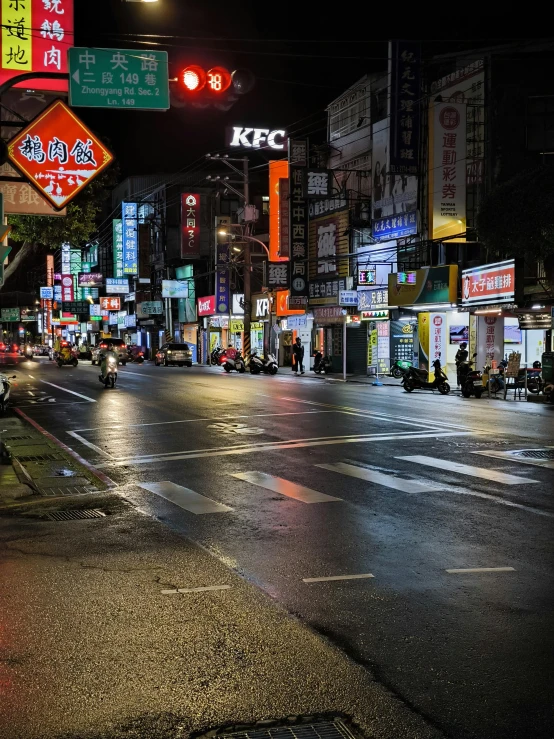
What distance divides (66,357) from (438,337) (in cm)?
3256

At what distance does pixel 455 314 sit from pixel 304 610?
2994 cm

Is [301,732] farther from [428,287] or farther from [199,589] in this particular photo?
[428,287]

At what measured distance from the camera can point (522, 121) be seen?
3164 centimetres

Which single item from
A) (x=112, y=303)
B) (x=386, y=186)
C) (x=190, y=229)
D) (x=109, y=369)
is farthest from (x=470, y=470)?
(x=112, y=303)

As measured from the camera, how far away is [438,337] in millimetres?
34906

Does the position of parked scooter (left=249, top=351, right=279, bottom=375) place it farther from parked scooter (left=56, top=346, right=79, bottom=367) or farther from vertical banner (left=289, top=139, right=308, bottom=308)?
parked scooter (left=56, top=346, right=79, bottom=367)

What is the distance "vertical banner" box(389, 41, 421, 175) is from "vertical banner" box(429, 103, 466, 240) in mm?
1097

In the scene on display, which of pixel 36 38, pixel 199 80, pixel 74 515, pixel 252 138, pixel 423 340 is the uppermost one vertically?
pixel 252 138

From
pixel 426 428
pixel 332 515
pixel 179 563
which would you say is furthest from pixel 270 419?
pixel 179 563

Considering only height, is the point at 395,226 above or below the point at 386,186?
below

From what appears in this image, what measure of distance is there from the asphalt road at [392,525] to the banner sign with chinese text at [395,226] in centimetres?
1720

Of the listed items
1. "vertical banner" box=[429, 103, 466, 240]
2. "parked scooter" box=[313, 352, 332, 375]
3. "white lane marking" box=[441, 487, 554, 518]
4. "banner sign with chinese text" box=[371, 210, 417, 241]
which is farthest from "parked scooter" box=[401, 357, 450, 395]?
"white lane marking" box=[441, 487, 554, 518]

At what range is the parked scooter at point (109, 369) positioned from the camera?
31125 mm

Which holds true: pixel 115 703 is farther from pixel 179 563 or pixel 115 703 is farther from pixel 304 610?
pixel 179 563
